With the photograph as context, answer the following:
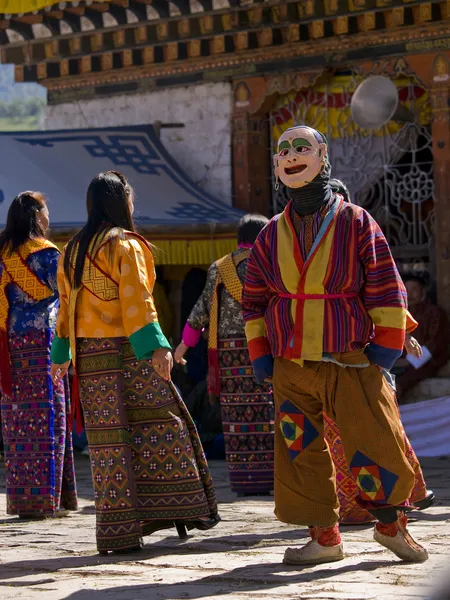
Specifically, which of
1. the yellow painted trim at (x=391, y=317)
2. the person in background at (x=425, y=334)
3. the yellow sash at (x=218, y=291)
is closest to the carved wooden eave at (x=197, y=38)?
the person in background at (x=425, y=334)

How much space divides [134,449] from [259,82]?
663 centimetres

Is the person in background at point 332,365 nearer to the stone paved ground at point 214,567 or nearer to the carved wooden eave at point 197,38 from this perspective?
the stone paved ground at point 214,567

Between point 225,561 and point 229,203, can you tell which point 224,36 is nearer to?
point 229,203

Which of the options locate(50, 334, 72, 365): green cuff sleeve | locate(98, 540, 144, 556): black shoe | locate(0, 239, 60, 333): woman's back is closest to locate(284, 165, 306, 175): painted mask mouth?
locate(50, 334, 72, 365): green cuff sleeve

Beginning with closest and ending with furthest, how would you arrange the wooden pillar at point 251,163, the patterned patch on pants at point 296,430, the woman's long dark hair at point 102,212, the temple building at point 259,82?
1. the patterned patch on pants at point 296,430
2. the woman's long dark hair at point 102,212
3. the temple building at point 259,82
4. the wooden pillar at point 251,163

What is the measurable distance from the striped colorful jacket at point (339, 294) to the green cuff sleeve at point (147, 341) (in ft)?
1.79

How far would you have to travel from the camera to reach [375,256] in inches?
193

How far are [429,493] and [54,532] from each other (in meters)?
1.77

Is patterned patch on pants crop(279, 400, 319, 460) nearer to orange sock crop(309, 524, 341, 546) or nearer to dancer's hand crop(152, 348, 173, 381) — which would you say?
orange sock crop(309, 524, 341, 546)

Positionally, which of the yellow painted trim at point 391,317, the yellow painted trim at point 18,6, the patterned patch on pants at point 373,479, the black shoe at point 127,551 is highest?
the yellow painted trim at point 18,6

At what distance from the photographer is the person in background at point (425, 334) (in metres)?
10.5

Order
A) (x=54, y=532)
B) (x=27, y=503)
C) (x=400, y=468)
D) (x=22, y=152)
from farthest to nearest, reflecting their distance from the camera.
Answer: (x=22, y=152) < (x=27, y=503) < (x=54, y=532) < (x=400, y=468)

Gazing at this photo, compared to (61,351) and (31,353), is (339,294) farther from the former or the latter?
(31,353)

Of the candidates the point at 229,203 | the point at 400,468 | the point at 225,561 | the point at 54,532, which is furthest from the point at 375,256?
the point at 229,203
